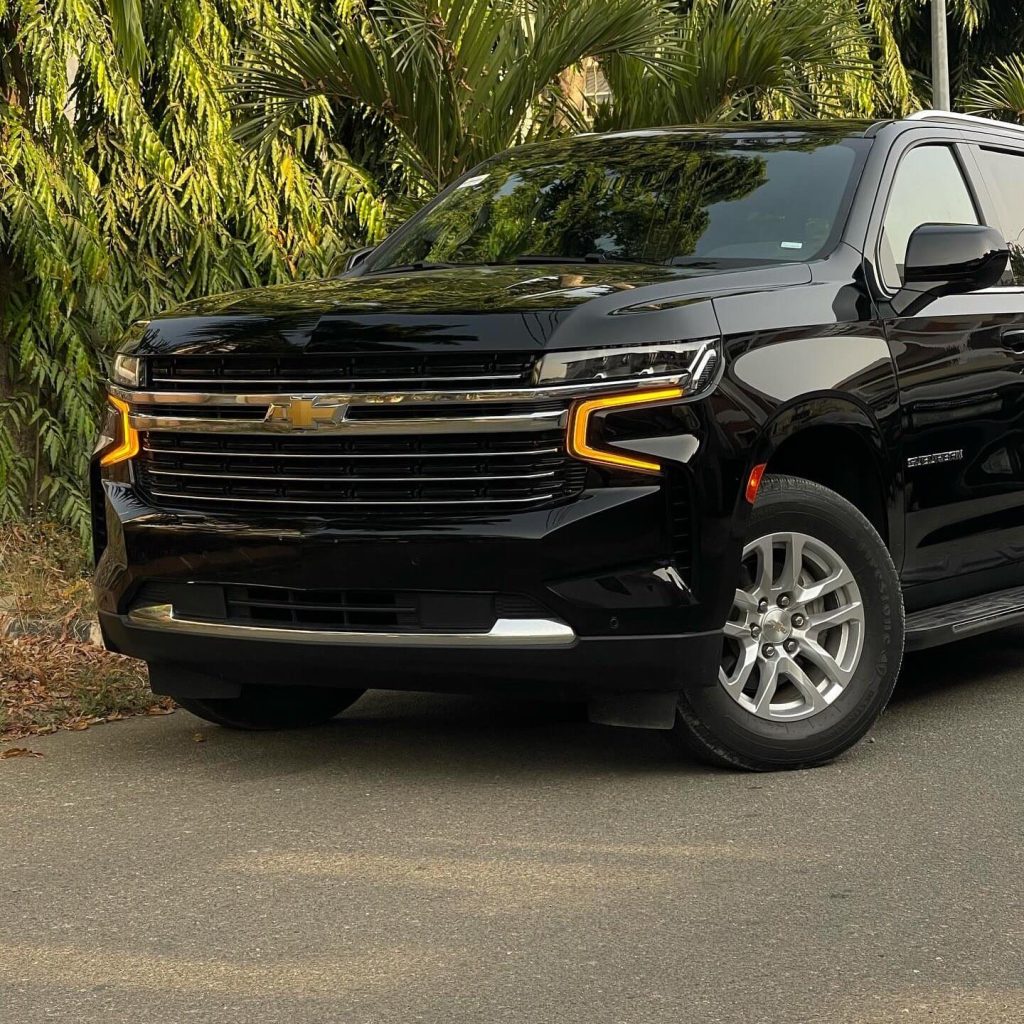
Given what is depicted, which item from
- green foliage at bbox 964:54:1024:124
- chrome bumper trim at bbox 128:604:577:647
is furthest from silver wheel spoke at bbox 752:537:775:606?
green foliage at bbox 964:54:1024:124

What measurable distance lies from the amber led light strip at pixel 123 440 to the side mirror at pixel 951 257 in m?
2.46

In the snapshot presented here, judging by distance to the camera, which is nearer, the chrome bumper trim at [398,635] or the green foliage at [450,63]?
the chrome bumper trim at [398,635]

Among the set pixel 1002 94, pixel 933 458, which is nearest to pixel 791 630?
pixel 933 458

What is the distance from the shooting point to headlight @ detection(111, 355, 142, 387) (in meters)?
5.70

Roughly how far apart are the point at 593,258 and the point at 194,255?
4424 mm

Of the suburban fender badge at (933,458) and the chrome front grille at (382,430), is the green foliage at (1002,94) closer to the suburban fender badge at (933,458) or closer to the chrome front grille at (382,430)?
the suburban fender badge at (933,458)

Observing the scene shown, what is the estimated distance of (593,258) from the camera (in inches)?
243

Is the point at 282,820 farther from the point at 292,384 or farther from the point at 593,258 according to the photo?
the point at 593,258

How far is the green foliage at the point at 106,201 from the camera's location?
9227 mm

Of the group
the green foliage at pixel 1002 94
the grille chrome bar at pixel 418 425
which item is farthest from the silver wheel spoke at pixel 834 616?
the green foliage at pixel 1002 94

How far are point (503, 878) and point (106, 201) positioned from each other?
19.9 ft

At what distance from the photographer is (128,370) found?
5746mm

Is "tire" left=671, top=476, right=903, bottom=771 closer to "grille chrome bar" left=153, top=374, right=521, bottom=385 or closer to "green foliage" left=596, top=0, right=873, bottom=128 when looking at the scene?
"grille chrome bar" left=153, top=374, right=521, bottom=385

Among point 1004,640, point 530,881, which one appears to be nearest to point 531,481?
point 530,881
